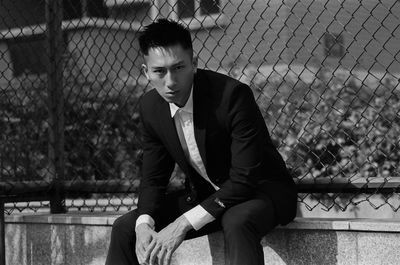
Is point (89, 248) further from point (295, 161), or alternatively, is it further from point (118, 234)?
point (295, 161)

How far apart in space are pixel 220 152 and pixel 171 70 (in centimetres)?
48

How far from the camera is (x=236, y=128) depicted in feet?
12.9

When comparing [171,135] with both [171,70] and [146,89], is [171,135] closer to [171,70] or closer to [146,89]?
[171,70]

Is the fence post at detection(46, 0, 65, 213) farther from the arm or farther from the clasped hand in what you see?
the arm

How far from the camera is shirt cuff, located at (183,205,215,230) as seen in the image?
394 centimetres

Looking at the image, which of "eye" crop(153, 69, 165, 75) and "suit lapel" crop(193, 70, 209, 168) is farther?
"suit lapel" crop(193, 70, 209, 168)

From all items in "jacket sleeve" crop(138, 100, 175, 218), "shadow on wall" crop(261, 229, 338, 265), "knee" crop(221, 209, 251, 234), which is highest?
"jacket sleeve" crop(138, 100, 175, 218)

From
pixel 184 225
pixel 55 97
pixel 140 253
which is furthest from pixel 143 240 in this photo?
pixel 55 97

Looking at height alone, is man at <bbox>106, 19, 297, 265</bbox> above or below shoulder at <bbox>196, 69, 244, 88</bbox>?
below

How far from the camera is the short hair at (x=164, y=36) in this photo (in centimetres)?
389

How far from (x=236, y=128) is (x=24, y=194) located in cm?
208

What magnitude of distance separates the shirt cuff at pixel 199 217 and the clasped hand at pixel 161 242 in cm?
2

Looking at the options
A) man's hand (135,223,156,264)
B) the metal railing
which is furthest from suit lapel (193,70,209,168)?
the metal railing

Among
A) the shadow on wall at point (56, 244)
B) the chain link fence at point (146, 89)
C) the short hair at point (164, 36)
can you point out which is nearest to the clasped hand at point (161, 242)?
the short hair at point (164, 36)
